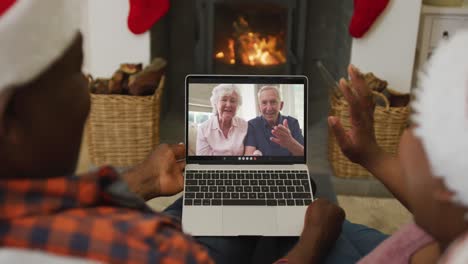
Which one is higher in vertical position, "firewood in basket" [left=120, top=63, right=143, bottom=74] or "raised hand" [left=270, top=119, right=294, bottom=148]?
"firewood in basket" [left=120, top=63, right=143, bottom=74]

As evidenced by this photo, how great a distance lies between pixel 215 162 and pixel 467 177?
3.04 ft

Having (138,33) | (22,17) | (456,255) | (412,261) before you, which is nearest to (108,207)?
(22,17)

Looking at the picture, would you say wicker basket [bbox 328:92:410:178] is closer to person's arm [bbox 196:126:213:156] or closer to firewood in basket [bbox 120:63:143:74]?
firewood in basket [bbox 120:63:143:74]

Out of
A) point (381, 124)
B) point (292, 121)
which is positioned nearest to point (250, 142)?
point (292, 121)

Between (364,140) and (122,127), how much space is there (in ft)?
4.19

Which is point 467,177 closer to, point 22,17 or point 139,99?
point 22,17

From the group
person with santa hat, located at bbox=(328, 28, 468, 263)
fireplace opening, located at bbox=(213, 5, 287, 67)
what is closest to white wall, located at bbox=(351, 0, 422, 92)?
fireplace opening, located at bbox=(213, 5, 287, 67)

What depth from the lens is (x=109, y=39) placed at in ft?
8.21

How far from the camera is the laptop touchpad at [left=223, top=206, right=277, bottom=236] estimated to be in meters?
1.29

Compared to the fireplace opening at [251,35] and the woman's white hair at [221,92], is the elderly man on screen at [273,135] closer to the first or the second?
the woman's white hair at [221,92]

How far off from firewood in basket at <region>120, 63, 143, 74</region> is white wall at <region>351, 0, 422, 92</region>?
35.0 inches

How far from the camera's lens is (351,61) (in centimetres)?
248

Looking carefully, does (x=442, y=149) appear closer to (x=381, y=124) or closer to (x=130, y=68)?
(x=381, y=124)

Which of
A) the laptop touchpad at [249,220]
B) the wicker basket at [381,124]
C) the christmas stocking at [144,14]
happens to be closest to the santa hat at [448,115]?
the laptop touchpad at [249,220]
